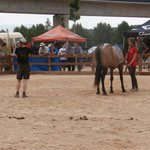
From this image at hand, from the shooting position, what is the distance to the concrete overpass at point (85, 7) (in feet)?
142

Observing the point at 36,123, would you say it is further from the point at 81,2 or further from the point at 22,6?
the point at 81,2

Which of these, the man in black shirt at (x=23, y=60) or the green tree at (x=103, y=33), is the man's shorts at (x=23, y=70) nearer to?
the man in black shirt at (x=23, y=60)

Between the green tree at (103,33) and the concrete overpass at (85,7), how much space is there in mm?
48126

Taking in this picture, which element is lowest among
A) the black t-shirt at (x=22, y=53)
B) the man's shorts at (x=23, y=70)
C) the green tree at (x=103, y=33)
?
the man's shorts at (x=23, y=70)

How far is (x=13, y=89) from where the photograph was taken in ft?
49.3

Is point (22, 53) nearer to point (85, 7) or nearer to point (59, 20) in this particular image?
point (59, 20)

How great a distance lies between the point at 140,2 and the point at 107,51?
36.7 metres

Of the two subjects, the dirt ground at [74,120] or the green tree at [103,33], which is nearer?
the dirt ground at [74,120]

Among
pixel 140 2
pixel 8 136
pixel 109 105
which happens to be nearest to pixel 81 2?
pixel 140 2

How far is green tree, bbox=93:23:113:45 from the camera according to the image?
100 metres

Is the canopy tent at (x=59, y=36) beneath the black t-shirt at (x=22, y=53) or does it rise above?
above

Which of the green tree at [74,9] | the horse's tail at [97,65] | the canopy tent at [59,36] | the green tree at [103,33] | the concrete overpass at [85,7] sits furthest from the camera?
the green tree at [103,33]

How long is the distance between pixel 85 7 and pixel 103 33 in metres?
54.3

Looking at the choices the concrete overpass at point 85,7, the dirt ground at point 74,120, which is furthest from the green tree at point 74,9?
the dirt ground at point 74,120
